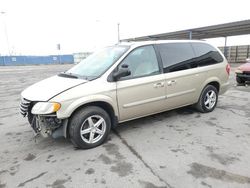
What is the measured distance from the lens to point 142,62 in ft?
13.7

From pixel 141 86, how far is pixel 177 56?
1267 millimetres

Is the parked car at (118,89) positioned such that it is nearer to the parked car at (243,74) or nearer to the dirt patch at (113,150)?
the dirt patch at (113,150)

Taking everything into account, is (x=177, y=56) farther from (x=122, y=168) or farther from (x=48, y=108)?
(x=48, y=108)

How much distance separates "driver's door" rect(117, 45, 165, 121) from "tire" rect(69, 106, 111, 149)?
15.1 inches

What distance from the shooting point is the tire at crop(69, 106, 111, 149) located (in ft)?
11.3

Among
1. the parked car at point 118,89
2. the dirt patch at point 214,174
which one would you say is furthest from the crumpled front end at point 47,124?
the dirt patch at point 214,174

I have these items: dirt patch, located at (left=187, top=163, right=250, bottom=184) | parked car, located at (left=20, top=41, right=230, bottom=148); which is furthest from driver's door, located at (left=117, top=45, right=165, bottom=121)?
dirt patch, located at (left=187, top=163, right=250, bottom=184)

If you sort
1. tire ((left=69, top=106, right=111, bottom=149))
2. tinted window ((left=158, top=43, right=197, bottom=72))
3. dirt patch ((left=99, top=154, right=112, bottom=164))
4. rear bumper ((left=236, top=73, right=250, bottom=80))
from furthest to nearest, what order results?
rear bumper ((left=236, top=73, right=250, bottom=80)) → tinted window ((left=158, top=43, right=197, bottom=72)) → tire ((left=69, top=106, right=111, bottom=149)) → dirt patch ((left=99, top=154, right=112, bottom=164))

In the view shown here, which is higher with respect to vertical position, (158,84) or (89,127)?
(158,84)

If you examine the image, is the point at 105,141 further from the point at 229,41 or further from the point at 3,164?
the point at 229,41

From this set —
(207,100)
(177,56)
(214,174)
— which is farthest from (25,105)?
(207,100)

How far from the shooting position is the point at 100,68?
13.0 feet

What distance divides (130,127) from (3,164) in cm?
239

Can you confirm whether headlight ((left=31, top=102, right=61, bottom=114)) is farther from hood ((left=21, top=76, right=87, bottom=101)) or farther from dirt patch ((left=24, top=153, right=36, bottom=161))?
dirt patch ((left=24, top=153, right=36, bottom=161))
